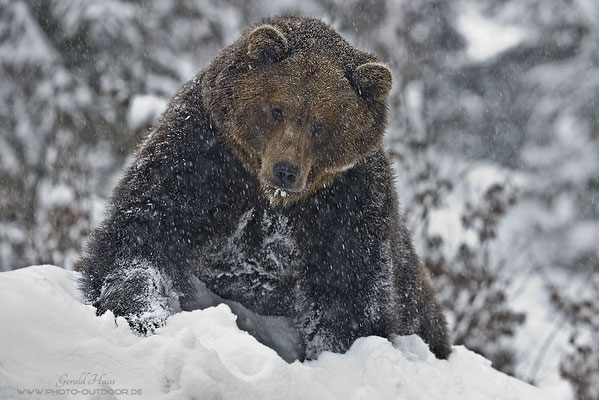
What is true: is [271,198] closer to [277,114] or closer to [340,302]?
[277,114]

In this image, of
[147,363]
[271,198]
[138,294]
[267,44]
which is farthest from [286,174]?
[147,363]

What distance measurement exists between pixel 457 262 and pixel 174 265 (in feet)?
25.6

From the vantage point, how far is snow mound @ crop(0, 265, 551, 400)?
7.38ft

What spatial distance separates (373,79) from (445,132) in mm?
8815

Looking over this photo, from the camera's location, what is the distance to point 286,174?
3986 mm

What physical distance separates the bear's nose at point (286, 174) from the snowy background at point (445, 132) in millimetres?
5434

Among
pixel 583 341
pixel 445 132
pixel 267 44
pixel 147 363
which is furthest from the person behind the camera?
pixel 445 132

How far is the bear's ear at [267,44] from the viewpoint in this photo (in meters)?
4.18

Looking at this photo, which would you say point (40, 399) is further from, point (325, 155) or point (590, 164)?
point (590, 164)

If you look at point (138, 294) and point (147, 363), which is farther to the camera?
point (138, 294)

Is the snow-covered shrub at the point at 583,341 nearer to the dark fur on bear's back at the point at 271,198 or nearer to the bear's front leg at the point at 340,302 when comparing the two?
the dark fur on bear's back at the point at 271,198

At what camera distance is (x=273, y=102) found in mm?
4230

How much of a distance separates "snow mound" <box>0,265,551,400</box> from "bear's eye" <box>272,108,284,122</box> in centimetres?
121

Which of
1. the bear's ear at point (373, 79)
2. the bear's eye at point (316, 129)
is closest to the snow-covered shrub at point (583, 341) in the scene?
the bear's ear at point (373, 79)
